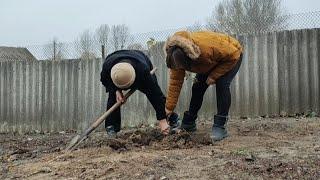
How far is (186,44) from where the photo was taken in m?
5.49

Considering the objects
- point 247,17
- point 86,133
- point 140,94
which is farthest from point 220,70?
point 247,17

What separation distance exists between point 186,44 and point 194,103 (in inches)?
→ 48.5

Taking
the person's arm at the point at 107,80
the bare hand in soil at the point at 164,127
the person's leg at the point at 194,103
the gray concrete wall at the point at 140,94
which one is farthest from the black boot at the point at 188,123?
the gray concrete wall at the point at 140,94

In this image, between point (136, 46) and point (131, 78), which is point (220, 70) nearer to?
point (131, 78)

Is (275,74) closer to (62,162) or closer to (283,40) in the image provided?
(283,40)

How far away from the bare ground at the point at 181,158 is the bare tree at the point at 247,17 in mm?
7365

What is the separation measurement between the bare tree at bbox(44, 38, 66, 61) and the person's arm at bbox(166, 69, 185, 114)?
20.7 feet

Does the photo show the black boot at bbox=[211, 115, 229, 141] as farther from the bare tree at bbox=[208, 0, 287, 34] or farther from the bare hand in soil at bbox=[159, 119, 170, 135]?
the bare tree at bbox=[208, 0, 287, 34]

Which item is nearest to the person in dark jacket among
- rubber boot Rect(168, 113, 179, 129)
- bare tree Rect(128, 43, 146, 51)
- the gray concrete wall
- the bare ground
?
rubber boot Rect(168, 113, 179, 129)

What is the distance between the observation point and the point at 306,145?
5.43m

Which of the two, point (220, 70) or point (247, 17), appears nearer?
point (220, 70)

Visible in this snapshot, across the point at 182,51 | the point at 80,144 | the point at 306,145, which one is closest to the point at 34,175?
the point at 80,144

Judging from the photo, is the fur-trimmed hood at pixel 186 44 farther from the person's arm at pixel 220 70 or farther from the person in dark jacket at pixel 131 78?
the person in dark jacket at pixel 131 78

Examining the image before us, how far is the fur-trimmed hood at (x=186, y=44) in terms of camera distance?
5492mm
